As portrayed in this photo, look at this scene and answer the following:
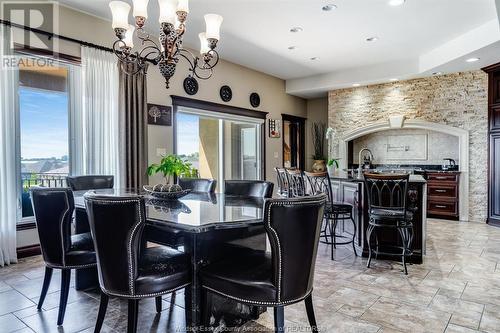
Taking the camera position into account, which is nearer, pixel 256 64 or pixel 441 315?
pixel 441 315

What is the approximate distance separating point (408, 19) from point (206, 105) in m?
3.58

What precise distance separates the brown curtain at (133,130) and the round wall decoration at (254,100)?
2.80 meters

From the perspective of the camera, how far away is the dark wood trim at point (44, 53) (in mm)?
3715

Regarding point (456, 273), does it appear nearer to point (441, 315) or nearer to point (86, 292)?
point (441, 315)

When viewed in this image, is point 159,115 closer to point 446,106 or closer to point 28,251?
point 28,251

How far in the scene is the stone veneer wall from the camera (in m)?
6.01

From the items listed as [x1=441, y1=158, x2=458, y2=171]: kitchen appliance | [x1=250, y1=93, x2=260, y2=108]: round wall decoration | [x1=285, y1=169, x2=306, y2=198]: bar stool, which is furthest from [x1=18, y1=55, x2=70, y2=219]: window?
[x1=441, y1=158, x2=458, y2=171]: kitchen appliance

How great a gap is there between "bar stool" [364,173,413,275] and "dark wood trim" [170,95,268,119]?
3455mm

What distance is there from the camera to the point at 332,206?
3.88 metres

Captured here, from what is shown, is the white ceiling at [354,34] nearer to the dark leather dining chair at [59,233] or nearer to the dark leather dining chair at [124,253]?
the dark leather dining chair at [59,233]

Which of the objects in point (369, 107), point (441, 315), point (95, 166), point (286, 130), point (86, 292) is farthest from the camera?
point (286, 130)

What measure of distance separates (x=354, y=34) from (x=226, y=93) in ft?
8.72

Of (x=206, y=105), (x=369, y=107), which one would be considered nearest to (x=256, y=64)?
(x=206, y=105)

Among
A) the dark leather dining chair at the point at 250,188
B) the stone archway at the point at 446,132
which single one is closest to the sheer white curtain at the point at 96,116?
the dark leather dining chair at the point at 250,188
